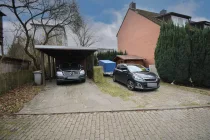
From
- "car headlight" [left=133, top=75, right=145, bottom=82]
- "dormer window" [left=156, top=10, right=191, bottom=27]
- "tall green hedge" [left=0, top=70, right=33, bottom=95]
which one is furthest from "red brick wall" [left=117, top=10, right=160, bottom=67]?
"tall green hedge" [left=0, top=70, right=33, bottom=95]

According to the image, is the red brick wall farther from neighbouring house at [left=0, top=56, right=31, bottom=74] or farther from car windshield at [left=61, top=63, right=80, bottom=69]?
neighbouring house at [left=0, top=56, right=31, bottom=74]

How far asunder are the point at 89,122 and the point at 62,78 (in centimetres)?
642

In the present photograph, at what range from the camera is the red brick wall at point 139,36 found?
17655 millimetres

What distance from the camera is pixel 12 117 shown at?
16.0 ft

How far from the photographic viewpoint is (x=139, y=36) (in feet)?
65.3

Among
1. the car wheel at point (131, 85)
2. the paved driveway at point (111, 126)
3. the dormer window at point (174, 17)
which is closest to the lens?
the paved driveway at point (111, 126)

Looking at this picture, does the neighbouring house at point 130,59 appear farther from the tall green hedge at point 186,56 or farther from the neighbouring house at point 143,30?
the tall green hedge at point 186,56

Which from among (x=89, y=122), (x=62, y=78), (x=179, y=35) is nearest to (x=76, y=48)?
(x=62, y=78)

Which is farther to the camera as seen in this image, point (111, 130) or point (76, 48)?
point (76, 48)

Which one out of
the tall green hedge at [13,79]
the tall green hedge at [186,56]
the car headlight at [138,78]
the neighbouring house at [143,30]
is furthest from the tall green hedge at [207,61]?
the tall green hedge at [13,79]

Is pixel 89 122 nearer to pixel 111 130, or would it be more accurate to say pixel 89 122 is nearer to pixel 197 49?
pixel 111 130

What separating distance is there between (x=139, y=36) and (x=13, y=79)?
16.1 metres

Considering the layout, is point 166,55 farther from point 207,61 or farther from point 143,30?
point 143,30

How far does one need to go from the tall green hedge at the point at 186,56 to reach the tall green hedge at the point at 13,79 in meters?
11.2
